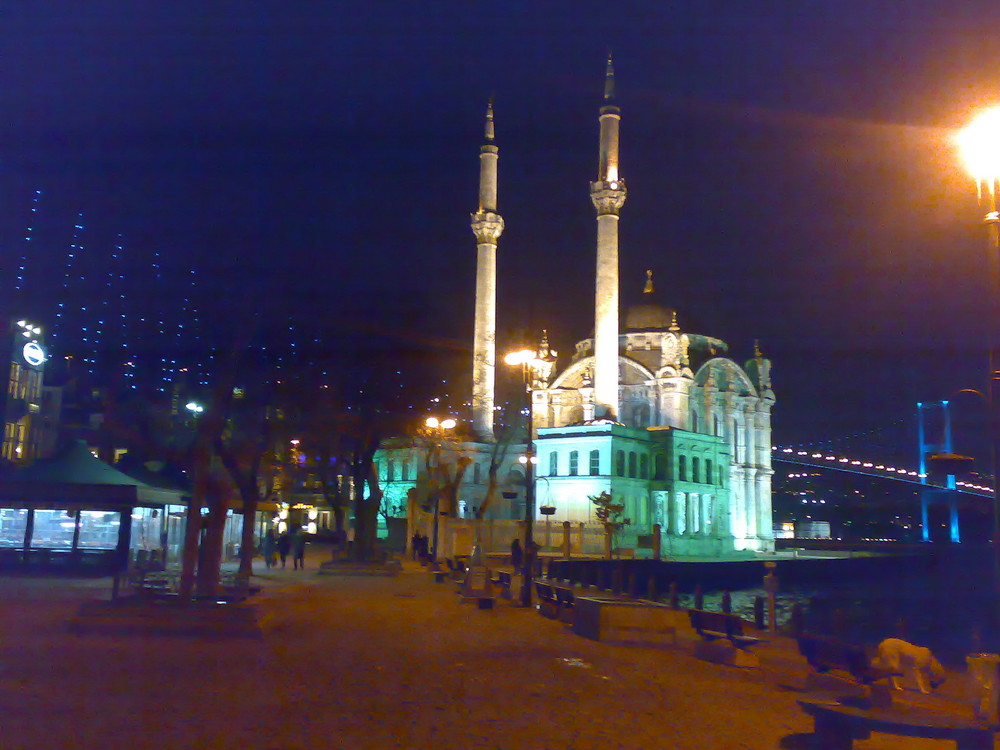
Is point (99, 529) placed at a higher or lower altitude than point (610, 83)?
lower

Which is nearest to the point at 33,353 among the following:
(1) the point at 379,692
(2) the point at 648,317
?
(1) the point at 379,692

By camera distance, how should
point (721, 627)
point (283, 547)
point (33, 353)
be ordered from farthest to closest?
1. point (33, 353)
2. point (283, 547)
3. point (721, 627)

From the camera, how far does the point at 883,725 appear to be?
24.5 feet

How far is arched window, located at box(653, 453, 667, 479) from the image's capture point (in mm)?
64688

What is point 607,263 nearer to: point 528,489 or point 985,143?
point 528,489

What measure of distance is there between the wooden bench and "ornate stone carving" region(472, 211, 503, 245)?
58.4 metres

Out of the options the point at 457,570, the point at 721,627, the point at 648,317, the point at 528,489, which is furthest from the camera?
the point at 648,317

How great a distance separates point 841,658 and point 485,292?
61.3m

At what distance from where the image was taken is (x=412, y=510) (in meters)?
44.4

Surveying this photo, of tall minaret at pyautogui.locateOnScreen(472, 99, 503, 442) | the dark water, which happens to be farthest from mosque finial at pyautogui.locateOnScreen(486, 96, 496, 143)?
the dark water

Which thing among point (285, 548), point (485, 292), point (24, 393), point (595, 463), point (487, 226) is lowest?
point (285, 548)

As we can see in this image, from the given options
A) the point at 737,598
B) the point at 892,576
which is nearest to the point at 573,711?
the point at 737,598

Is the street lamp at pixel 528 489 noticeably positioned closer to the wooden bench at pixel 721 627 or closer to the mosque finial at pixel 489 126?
the wooden bench at pixel 721 627

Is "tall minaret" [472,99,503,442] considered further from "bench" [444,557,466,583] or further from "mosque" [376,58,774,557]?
"bench" [444,557,466,583]
